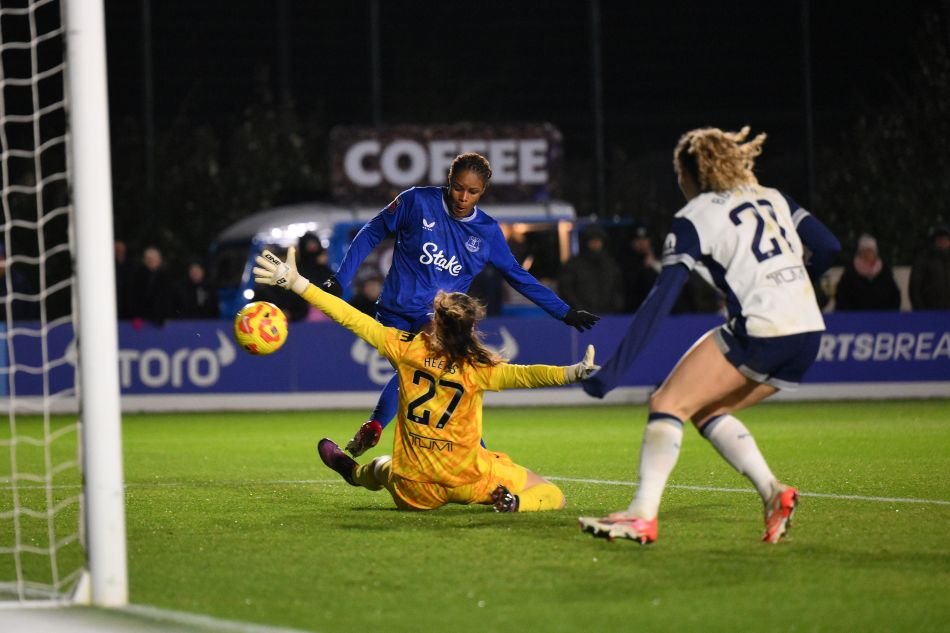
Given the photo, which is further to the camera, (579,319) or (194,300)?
(194,300)

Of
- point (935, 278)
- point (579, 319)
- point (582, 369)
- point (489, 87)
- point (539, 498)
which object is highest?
point (489, 87)

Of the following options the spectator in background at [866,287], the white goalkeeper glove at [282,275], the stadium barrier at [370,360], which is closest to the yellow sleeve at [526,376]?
the white goalkeeper glove at [282,275]

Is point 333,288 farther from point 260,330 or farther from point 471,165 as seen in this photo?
point 471,165

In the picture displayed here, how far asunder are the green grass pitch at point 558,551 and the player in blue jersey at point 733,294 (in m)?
0.34

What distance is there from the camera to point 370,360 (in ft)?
61.7

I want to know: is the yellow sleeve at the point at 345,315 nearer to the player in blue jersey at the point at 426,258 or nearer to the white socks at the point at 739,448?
the player in blue jersey at the point at 426,258

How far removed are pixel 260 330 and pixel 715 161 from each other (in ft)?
9.11

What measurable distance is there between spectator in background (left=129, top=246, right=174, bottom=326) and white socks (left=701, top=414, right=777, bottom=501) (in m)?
12.2

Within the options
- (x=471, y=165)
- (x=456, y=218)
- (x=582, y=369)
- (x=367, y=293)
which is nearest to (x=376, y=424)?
(x=456, y=218)

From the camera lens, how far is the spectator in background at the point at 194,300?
774 inches

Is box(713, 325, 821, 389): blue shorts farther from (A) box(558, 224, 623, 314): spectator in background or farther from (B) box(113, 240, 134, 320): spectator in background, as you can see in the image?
(B) box(113, 240, 134, 320): spectator in background

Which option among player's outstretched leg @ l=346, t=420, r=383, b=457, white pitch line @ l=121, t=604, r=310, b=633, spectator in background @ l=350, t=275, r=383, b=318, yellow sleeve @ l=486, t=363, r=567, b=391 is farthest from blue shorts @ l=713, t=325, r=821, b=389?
spectator in background @ l=350, t=275, r=383, b=318

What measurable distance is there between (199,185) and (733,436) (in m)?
26.4

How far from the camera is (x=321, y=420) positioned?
1722cm
